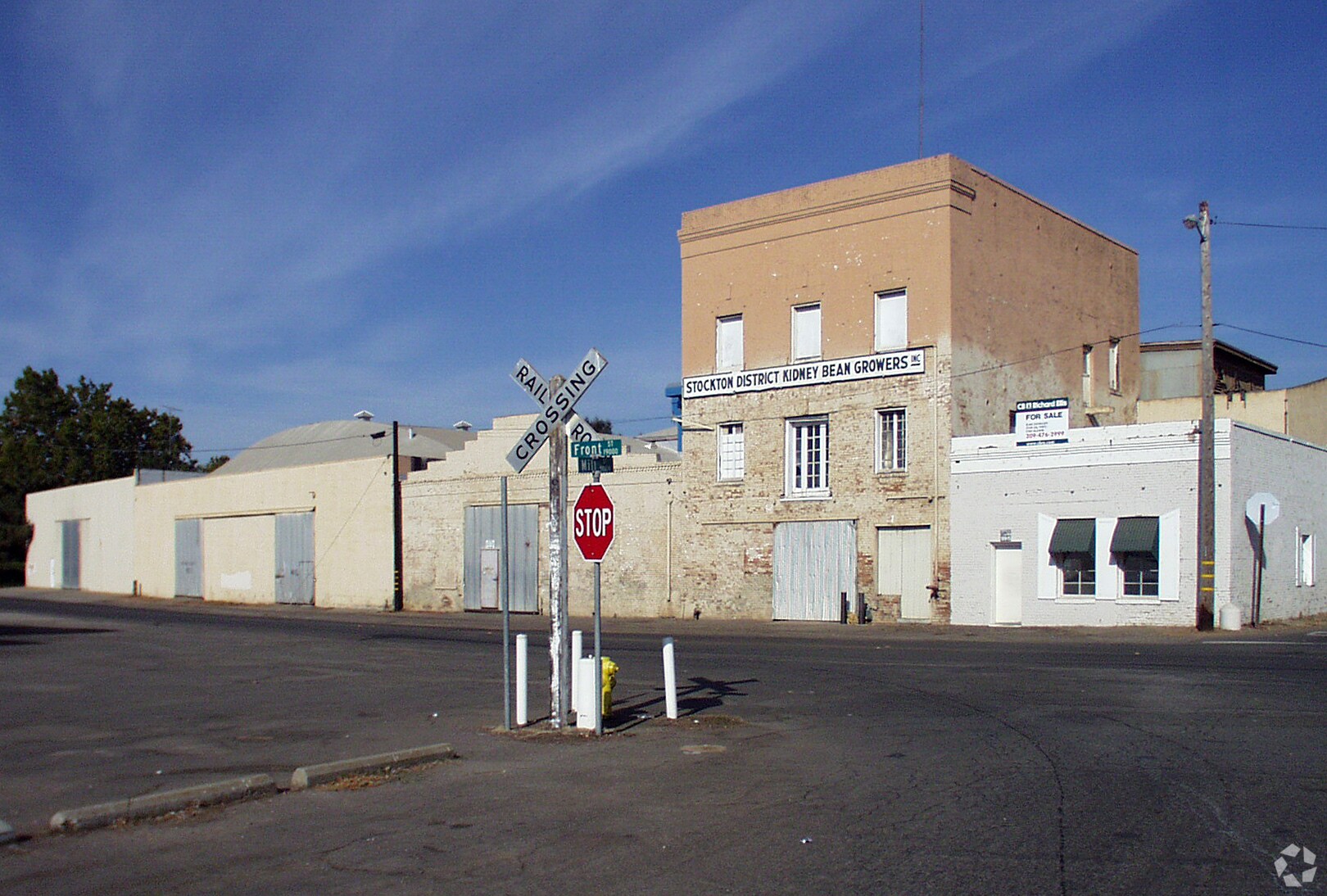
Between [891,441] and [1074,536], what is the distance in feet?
19.1

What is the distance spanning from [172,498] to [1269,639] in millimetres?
50771

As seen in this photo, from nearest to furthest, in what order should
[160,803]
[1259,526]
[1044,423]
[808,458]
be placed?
1. [160,803]
2. [1259,526]
3. [1044,423]
4. [808,458]

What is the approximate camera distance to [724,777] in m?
10.0

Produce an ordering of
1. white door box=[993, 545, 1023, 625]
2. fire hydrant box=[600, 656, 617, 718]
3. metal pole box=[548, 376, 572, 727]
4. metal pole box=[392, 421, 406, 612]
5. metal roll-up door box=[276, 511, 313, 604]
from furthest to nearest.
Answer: metal roll-up door box=[276, 511, 313, 604], metal pole box=[392, 421, 406, 612], white door box=[993, 545, 1023, 625], fire hydrant box=[600, 656, 617, 718], metal pole box=[548, 376, 572, 727]

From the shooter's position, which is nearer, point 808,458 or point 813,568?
point 813,568

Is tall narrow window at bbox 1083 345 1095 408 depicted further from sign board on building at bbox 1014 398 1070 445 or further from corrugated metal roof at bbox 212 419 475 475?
corrugated metal roof at bbox 212 419 475 475

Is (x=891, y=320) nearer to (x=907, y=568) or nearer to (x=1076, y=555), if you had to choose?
(x=907, y=568)

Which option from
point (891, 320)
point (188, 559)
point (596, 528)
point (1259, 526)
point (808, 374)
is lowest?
point (188, 559)

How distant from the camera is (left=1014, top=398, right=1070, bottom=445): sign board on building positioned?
29516 millimetres

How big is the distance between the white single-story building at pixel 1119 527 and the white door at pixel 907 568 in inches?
37.3

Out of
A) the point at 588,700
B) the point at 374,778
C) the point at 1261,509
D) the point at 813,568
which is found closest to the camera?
the point at 374,778

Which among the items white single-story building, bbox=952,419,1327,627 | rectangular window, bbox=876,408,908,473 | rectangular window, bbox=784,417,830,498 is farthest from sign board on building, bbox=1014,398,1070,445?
rectangular window, bbox=784,417,830,498

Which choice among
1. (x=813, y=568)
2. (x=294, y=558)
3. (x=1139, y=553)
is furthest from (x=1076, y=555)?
(x=294, y=558)

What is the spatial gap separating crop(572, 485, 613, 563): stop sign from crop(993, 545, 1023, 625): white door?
2071 cm
